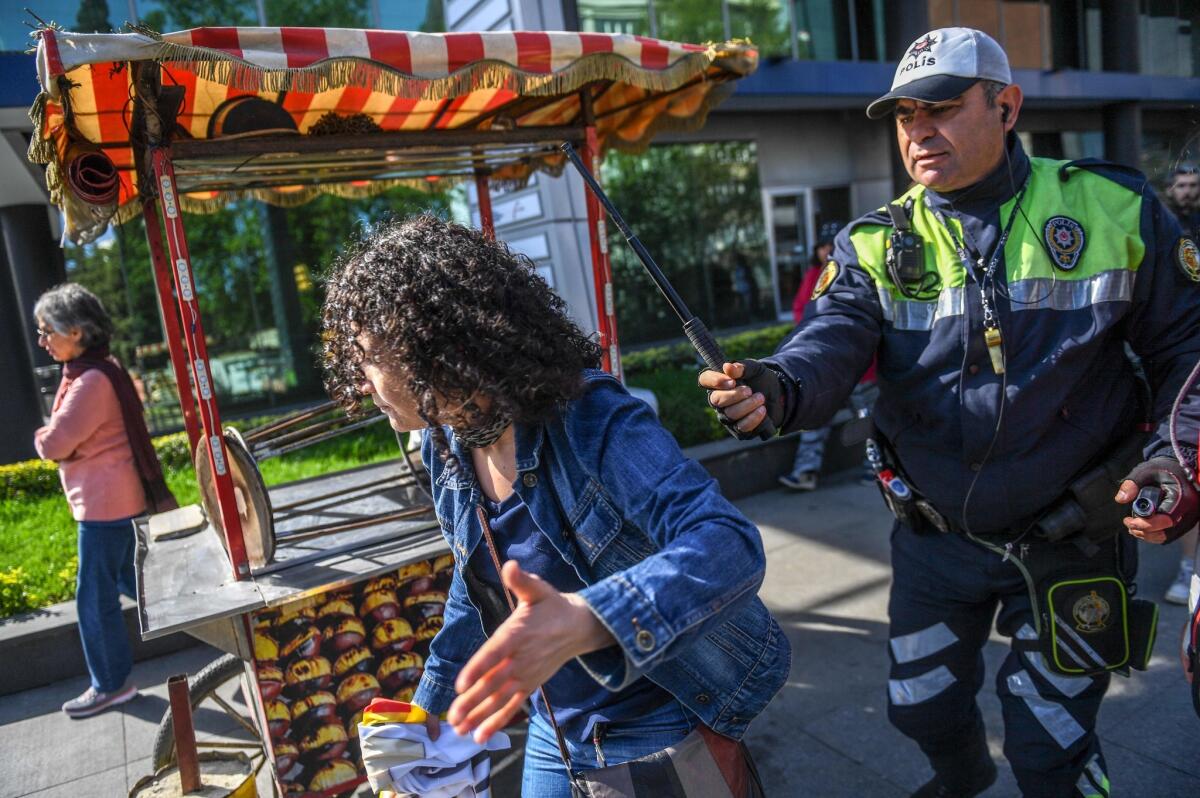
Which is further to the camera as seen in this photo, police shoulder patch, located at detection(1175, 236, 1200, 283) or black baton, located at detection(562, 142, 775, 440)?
police shoulder patch, located at detection(1175, 236, 1200, 283)

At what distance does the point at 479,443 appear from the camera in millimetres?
1571

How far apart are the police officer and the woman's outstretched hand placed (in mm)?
1003

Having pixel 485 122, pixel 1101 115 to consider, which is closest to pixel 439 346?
pixel 485 122

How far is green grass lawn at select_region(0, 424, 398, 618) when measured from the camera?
4.58m

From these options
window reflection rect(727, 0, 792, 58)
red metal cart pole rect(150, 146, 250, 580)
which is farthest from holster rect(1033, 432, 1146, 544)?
window reflection rect(727, 0, 792, 58)

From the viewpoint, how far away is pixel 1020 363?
208 centimetres

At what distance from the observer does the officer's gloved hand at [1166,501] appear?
1.75 meters

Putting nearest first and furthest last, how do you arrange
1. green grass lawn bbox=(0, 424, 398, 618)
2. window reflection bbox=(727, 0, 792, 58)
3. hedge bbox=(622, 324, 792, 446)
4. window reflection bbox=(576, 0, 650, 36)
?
1. green grass lawn bbox=(0, 424, 398, 618)
2. hedge bbox=(622, 324, 792, 446)
3. window reflection bbox=(576, 0, 650, 36)
4. window reflection bbox=(727, 0, 792, 58)

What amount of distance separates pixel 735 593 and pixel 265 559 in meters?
2.32

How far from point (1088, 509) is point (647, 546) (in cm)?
126

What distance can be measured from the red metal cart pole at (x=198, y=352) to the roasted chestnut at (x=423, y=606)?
1.89ft

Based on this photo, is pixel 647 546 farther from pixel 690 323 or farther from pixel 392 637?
pixel 392 637

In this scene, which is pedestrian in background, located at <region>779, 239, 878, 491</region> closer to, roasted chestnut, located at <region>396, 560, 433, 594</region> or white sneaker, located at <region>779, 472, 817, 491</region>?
white sneaker, located at <region>779, 472, 817, 491</region>

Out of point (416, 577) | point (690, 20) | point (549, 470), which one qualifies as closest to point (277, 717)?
point (416, 577)
